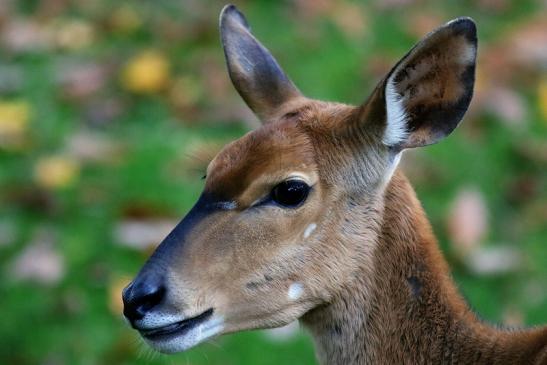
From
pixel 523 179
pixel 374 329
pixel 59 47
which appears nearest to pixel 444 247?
pixel 523 179

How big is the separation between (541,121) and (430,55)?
3.65 meters

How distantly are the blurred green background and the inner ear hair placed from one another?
0.79 meters

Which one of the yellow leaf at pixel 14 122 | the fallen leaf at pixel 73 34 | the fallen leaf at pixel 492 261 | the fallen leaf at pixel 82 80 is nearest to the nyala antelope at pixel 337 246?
the fallen leaf at pixel 492 261

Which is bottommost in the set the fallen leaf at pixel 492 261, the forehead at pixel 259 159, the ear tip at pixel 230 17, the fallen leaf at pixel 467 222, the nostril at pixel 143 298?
the fallen leaf at pixel 492 261

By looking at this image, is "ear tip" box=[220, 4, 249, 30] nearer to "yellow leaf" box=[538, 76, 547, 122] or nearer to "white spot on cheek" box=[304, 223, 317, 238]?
"white spot on cheek" box=[304, 223, 317, 238]

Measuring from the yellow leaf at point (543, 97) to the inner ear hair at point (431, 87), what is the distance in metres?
3.55

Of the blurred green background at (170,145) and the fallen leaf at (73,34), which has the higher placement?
the fallen leaf at (73,34)

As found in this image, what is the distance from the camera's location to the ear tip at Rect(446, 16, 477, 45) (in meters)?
3.23

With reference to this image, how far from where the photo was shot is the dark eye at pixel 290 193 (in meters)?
3.26

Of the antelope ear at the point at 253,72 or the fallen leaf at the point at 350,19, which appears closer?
the antelope ear at the point at 253,72

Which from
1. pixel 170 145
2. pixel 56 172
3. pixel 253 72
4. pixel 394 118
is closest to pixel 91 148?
pixel 56 172

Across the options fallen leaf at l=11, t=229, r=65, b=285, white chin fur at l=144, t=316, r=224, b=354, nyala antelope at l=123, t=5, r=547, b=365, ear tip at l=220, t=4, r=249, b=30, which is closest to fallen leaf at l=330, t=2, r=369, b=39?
fallen leaf at l=11, t=229, r=65, b=285

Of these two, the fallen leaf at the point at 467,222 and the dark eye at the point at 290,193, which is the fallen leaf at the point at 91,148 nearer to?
the fallen leaf at the point at 467,222

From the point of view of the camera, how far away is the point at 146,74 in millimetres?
7266
